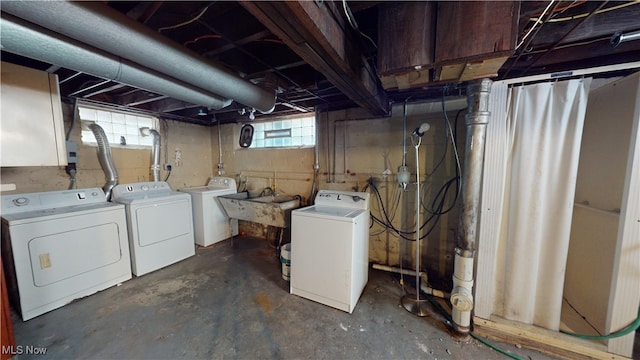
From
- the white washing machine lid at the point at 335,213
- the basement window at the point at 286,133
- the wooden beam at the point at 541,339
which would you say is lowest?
the wooden beam at the point at 541,339

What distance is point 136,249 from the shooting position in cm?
255

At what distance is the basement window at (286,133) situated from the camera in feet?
11.0

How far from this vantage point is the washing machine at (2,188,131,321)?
1.86m

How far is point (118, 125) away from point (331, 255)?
354 cm

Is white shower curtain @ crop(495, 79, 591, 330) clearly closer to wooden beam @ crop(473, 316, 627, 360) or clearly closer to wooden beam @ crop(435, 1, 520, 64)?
wooden beam @ crop(473, 316, 627, 360)

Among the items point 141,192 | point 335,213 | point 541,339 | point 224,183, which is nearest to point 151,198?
point 141,192

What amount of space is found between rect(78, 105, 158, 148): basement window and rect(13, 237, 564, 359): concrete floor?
1974 mm

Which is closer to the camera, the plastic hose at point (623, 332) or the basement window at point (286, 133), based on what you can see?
the plastic hose at point (623, 332)

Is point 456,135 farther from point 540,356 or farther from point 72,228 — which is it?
point 72,228

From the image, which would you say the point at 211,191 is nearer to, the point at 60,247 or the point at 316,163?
the point at 60,247

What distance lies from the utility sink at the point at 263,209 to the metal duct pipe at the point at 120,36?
1.57 metres

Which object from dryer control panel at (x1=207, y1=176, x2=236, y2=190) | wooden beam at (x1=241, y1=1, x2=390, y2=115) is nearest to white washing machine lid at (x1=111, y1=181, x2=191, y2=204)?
dryer control panel at (x1=207, y1=176, x2=236, y2=190)

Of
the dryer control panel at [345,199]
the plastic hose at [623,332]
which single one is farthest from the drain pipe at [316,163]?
the plastic hose at [623,332]

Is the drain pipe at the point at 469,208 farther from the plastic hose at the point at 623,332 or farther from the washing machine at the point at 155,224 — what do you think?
the washing machine at the point at 155,224
